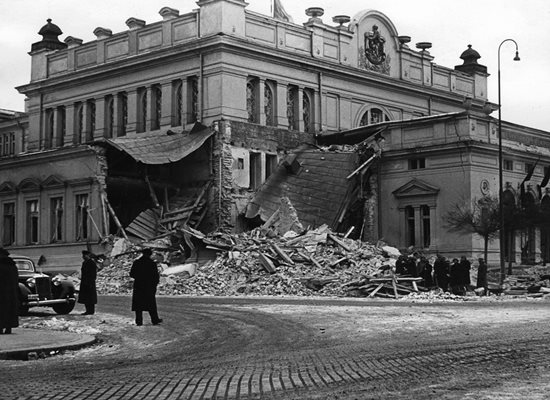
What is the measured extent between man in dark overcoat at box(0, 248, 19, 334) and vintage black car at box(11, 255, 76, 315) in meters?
4.95

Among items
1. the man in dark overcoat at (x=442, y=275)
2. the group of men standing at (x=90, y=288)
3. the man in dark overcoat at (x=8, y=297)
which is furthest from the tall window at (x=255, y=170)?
the man in dark overcoat at (x=8, y=297)

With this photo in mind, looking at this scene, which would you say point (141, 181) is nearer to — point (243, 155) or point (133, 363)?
point (243, 155)

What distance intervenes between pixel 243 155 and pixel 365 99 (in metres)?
11.4

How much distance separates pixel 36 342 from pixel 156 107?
38.8m

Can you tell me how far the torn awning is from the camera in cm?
4644

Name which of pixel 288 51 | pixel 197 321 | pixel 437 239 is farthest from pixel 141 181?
pixel 197 321

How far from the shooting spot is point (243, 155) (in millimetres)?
49312

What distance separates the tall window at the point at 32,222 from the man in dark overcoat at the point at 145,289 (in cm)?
3242

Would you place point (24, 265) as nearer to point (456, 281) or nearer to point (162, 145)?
point (456, 281)

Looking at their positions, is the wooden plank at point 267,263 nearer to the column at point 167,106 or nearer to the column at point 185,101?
the column at point 185,101

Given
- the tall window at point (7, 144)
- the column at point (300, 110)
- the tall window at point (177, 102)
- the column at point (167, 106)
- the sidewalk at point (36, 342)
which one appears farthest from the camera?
the tall window at point (7, 144)

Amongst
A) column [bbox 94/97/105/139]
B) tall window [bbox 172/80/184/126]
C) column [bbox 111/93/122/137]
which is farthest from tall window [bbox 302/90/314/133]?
column [bbox 94/97/105/139]

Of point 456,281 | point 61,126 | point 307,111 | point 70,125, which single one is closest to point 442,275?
point 456,281

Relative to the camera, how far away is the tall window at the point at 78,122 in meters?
58.4
